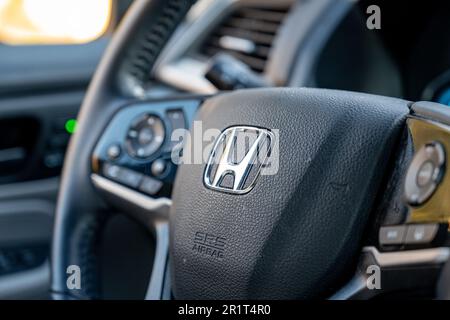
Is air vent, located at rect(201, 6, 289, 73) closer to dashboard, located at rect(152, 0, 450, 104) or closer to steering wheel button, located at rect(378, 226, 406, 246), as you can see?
dashboard, located at rect(152, 0, 450, 104)

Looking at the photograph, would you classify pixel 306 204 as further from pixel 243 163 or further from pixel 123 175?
pixel 123 175

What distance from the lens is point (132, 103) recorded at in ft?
4.39

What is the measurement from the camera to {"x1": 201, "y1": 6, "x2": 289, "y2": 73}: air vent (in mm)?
1861

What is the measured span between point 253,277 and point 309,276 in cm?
6

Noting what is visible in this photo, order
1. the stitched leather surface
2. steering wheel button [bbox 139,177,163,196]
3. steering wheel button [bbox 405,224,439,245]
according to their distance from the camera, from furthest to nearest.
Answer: steering wheel button [bbox 139,177,163,196], the stitched leather surface, steering wheel button [bbox 405,224,439,245]

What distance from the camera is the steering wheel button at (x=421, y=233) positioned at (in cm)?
81

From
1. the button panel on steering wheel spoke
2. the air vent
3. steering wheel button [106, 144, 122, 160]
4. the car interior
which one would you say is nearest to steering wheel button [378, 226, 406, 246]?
the car interior

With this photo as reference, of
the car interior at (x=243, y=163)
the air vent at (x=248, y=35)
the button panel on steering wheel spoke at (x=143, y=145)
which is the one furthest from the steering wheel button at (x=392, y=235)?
the air vent at (x=248, y=35)

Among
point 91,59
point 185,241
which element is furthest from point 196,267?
point 91,59

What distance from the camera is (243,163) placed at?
99cm

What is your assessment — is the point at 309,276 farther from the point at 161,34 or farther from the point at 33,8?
the point at 33,8

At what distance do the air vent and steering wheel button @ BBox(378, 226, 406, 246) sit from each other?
0.97m

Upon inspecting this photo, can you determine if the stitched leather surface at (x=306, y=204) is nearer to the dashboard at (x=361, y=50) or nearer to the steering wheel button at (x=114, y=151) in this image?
the steering wheel button at (x=114, y=151)

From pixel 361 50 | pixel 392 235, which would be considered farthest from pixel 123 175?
pixel 361 50
